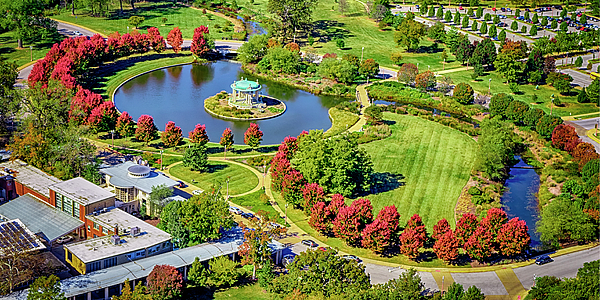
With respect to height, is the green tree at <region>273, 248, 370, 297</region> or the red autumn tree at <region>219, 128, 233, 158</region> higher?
the red autumn tree at <region>219, 128, 233, 158</region>

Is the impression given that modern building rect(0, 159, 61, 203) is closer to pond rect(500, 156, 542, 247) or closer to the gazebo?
the gazebo

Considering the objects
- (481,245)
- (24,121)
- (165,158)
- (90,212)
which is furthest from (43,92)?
(481,245)

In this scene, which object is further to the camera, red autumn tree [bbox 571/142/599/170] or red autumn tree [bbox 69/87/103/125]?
red autumn tree [bbox 69/87/103/125]

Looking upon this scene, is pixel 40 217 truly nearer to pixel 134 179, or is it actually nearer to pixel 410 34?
pixel 134 179

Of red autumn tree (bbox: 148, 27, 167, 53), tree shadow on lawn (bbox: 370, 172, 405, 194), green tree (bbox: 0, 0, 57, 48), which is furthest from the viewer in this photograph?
red autumn tree (bbox: 148, 27, 167, 53)

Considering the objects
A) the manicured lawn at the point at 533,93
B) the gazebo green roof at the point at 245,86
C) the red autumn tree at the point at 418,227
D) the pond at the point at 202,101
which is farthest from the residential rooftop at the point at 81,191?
the manicured lawn at the point at 533,93

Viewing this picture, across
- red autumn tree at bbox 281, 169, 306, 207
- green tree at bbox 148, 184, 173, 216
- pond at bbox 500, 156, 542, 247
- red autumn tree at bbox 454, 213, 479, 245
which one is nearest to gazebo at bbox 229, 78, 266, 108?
red autumn tree at bbox 281, 169, 306, 207
